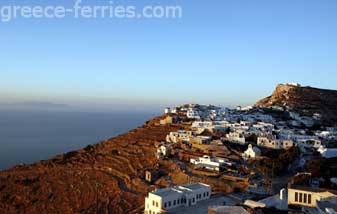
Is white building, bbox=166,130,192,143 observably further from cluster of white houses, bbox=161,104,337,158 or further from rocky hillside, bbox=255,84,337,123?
rocky hillside, bbox=255,84,337,123

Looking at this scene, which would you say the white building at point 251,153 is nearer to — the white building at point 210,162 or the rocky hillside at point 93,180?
the white building at point 210,162

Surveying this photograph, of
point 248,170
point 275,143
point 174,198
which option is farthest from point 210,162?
point 174,198

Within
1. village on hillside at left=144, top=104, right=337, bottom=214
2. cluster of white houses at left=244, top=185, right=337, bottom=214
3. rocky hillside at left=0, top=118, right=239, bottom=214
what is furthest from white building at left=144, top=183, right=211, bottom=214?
cluster of white houses at left=244, top=185, right=337, bottom=214

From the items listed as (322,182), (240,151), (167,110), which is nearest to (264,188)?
→ (322,182)

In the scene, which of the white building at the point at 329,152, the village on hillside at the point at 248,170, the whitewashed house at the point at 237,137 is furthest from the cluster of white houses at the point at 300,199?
the whitewashed house at the point at 237,137

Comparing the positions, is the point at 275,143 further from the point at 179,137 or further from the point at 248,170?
the point at 179,137
